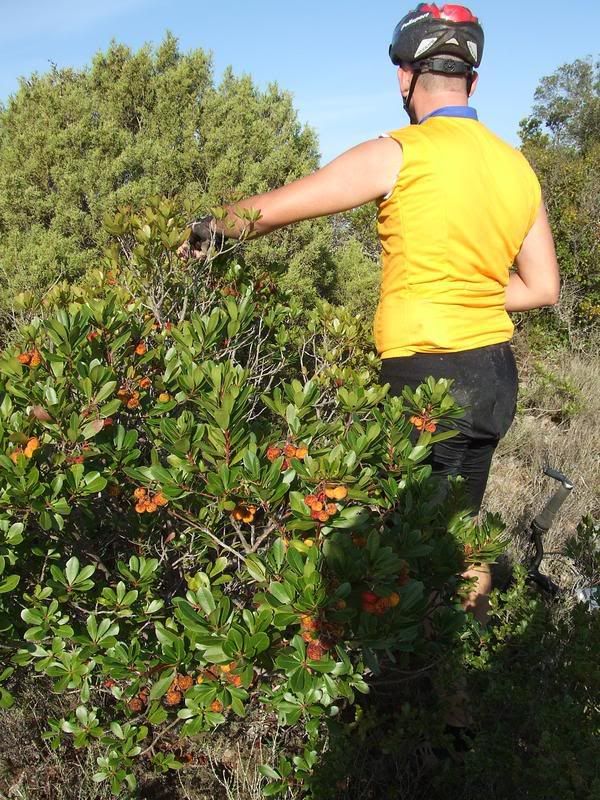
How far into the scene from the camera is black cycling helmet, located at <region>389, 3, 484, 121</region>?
1991 mm

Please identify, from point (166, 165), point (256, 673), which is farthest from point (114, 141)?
point (256, 673)

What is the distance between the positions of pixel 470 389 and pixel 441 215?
0.56 m

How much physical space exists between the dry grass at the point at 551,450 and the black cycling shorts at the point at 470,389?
1.56 meters

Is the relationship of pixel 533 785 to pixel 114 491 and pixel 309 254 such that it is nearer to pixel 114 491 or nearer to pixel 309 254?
pixel 114 491

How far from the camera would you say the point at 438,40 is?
1991 mm

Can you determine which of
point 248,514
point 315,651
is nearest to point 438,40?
point 248,514

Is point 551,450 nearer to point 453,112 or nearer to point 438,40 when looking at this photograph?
point 453,112

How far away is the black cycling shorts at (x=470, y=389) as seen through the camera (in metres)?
2.12

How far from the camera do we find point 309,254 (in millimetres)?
6637

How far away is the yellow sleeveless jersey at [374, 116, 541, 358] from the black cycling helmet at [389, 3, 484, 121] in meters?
0.16

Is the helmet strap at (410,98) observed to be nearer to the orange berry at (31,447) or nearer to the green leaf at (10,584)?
the orange berry at (31,447)

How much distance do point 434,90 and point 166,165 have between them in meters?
5.00

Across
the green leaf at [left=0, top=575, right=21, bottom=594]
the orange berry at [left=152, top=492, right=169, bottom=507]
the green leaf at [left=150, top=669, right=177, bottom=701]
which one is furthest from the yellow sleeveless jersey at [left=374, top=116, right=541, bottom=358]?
the green leaf at [left=0, top=575, right=21, bottom=594]

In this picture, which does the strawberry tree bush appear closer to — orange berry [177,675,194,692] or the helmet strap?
orange berry [177,675,194,692]
